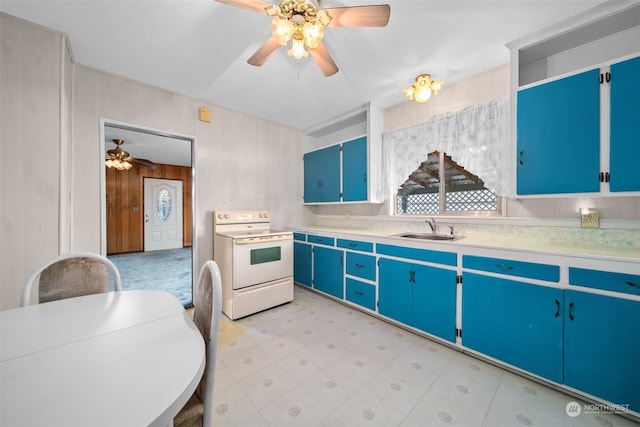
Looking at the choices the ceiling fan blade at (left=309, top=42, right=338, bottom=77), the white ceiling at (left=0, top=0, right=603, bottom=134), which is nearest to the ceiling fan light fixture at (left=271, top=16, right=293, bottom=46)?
the ceiling fan blade at (left=309, top=42, right=338, bottom=77)

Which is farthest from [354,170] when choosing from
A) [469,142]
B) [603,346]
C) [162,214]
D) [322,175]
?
[162,214]

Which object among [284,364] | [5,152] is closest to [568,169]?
[284,364]

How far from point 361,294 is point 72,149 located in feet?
10.3

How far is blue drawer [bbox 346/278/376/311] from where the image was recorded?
102 inches

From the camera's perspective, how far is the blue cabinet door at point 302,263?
11.1 feet

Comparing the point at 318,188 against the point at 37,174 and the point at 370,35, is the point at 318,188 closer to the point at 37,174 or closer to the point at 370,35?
the point at 370,35

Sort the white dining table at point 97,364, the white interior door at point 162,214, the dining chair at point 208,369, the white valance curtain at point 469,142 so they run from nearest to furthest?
the white dining table at point 97,364, the dining chair at point 208,369, the white valance curtain at point 469,142, the white interior door at point 162,214

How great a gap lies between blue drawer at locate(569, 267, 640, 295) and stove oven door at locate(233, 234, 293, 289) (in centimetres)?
250

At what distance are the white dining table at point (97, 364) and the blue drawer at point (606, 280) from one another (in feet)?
6.83

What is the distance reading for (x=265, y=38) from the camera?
1943 mm

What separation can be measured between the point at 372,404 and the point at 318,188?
2.84 meters

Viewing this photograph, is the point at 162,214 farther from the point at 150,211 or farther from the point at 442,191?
the point at 442,191

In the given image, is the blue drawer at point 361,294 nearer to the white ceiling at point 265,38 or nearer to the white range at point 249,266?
the white range at point 249,266

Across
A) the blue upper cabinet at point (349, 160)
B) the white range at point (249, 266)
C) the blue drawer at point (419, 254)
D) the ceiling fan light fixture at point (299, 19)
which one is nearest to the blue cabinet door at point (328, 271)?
the white range at point (249, 266)
